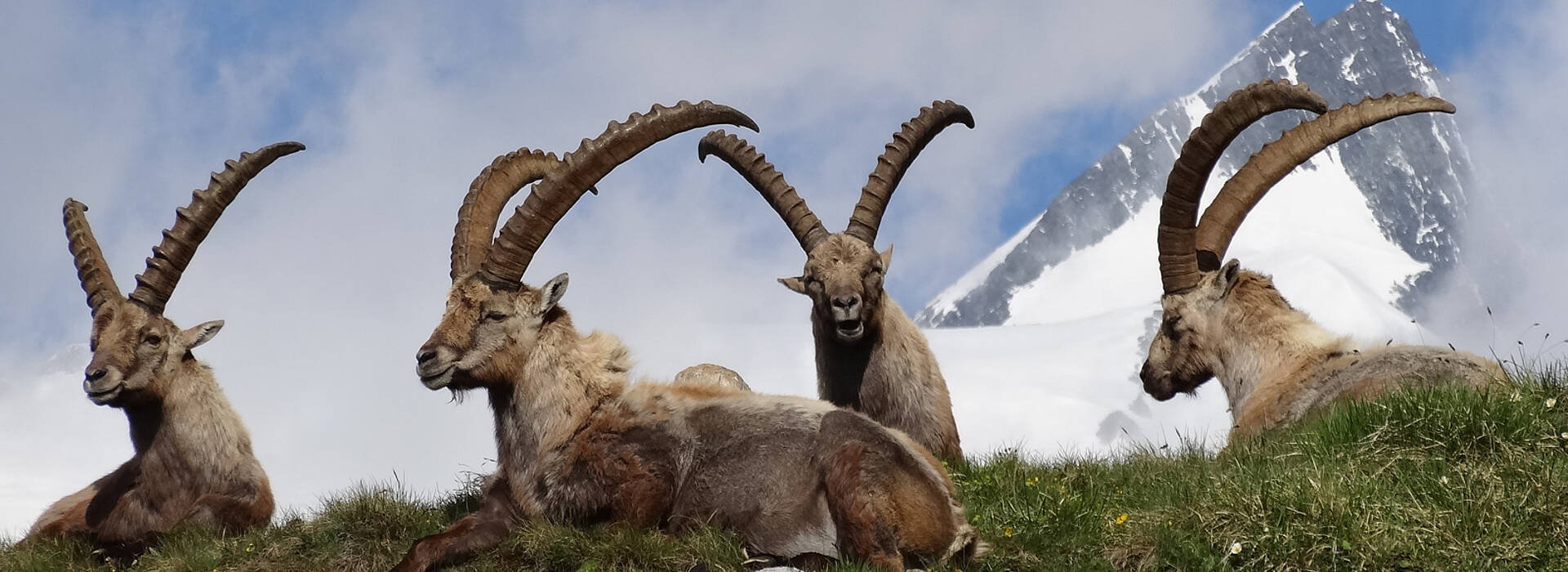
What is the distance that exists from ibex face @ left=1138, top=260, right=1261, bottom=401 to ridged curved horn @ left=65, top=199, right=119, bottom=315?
8491 millimetres

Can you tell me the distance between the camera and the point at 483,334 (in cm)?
863

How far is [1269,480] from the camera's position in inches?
282

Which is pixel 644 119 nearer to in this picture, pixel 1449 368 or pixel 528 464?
pixel 528 464

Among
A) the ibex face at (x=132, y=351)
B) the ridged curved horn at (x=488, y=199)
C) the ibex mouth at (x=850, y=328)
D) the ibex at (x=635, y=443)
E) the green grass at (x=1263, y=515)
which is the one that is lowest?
the green grass at (x=1263, y=515)

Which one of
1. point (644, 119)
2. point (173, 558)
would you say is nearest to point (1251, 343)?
point (644, 119)

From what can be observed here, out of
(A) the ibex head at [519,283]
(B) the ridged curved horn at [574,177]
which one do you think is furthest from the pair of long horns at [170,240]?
(B) the ridged curved horn at [574,177]

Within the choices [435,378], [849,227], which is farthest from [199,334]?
[849,227]

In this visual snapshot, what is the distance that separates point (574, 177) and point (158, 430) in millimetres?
4228

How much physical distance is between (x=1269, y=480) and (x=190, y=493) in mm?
7866

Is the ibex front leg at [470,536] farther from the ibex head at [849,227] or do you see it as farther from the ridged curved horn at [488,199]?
the ibex head at [849,227]

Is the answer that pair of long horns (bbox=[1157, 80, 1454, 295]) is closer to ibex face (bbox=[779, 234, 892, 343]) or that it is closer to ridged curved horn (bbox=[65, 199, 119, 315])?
ibex face (bbox=[779, 234, 892, 343])

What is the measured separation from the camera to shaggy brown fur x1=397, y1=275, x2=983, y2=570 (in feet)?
23.7

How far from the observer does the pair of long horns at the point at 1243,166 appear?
10.5m

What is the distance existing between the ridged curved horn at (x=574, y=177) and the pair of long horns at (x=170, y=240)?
3636mm
